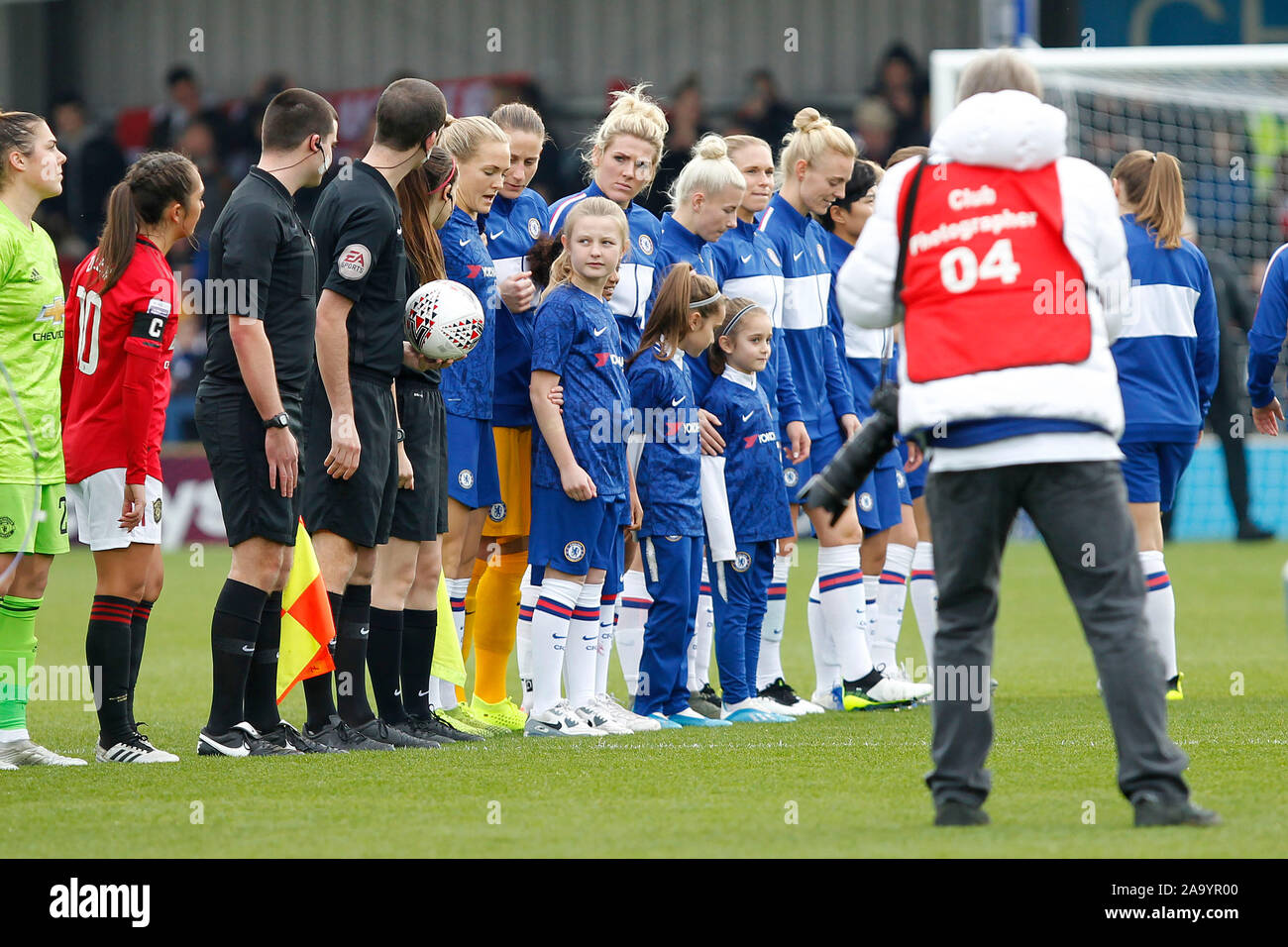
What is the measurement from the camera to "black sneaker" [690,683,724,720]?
22.7ft

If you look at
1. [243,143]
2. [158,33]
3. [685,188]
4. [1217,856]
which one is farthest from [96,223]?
[1217,856]

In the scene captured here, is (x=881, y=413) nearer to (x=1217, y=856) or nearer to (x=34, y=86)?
(x=1217, y=856)

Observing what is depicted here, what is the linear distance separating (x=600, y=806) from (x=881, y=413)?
125 cm

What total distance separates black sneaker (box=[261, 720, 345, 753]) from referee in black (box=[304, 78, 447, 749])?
0.03 m

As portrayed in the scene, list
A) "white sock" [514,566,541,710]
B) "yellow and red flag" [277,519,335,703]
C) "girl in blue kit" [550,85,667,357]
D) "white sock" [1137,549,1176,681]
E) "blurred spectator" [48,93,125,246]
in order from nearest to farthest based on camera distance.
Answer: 1. "yellow and red flag" [277,519,335,703]
2. "white sock" [514,566,541,710]
3. "girl in blue kit" [550,85,667,357]
4. "white sock" [1137,549,1176,681]
5. "blurred spectator" [48,93,125,246]

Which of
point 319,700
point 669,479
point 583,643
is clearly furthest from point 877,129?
point 319,700

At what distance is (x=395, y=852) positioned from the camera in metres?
3.91

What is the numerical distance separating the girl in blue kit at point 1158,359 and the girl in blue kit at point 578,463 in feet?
7.23

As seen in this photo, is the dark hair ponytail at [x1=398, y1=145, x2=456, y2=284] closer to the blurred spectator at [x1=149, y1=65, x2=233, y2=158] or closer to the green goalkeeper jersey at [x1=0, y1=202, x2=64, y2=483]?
the green goalkeeper jersey at [x1=0, y1=202, x2=64, y2=483]

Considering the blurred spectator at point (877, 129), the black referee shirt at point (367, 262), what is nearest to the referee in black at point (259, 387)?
the black referee shirt at point (367, 262)

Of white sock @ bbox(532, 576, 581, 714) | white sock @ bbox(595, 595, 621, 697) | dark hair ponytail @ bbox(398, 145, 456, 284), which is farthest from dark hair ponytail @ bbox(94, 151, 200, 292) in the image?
white sock @ bbox(595, 595, 621, 697)

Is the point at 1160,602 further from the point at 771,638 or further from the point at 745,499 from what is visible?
the point at 745,499

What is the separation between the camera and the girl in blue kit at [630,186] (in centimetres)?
686

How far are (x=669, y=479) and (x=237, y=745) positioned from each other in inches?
73.1
